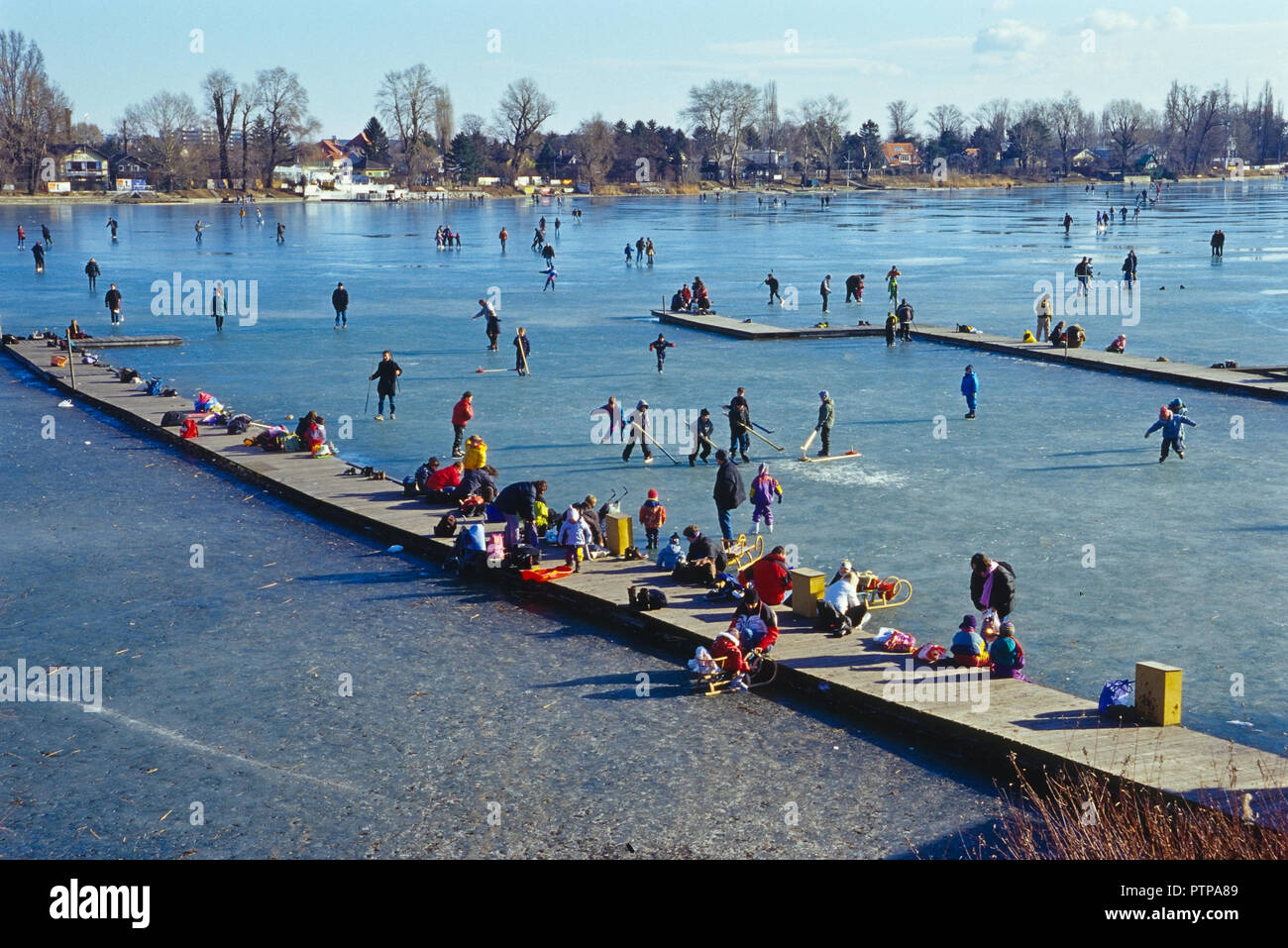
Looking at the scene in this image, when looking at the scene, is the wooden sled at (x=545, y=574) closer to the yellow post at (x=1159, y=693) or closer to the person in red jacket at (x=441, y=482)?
the person in red jacket at (x=441, y=482)

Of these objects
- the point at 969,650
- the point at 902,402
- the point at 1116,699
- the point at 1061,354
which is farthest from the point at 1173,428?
the point at 1061,354

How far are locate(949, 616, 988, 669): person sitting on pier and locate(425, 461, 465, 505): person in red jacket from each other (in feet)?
31.7

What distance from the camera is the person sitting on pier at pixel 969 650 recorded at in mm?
13258

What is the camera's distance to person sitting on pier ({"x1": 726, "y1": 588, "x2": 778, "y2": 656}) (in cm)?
1391

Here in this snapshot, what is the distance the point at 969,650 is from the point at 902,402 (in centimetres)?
1687

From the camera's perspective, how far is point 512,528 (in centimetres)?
1780

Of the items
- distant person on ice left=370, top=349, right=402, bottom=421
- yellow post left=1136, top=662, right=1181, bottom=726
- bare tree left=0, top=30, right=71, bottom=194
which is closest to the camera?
yellow post left=1136, top=662, right=1181, bottom=726

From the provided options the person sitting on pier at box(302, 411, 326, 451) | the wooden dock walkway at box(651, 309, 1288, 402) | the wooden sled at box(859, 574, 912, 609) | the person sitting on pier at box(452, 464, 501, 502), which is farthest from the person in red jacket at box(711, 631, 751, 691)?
the wooden dock walkway at box(651, 309, 1288, 402)

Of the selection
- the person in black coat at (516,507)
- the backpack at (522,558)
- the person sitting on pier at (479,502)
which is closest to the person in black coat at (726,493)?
the person in black coat at (516,507)

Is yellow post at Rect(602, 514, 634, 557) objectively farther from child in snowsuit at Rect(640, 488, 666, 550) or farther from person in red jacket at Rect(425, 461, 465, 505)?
person in red jacket at Rect(425, 461, 465, 505)

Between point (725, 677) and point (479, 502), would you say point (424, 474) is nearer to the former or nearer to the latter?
point (479, 502)

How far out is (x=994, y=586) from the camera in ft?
46.6
